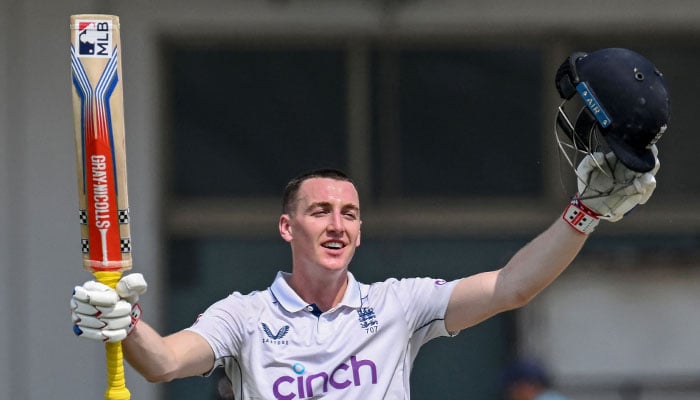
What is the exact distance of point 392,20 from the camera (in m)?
7.81

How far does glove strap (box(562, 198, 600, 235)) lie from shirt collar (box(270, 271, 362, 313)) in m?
0.75

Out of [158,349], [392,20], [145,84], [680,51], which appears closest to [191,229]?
[145,84]

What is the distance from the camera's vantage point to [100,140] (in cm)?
460

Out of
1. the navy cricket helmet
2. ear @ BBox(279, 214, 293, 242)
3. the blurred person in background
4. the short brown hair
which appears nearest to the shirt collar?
ear @ BBox(279, 214, 293, 242)

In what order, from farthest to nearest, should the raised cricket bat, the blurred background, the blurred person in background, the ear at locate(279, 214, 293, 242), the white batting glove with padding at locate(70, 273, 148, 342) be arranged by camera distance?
1. the blurred background
2. the blurred person in background
3. the ear at locate(279, 214, 293, 242)
4. the raised cricket bat
5. the white batting glove with padding at locate(70, 273, 148, 342)

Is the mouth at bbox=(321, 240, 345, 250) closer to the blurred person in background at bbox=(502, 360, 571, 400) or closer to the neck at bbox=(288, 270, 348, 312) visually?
→ the neck at bbox=(288, 270, 348, 312)

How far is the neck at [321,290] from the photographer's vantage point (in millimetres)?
4961

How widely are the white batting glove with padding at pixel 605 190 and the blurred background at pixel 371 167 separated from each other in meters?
3.19

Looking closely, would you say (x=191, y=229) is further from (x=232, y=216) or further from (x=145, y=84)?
(x=145, y=84)

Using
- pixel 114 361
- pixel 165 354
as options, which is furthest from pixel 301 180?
pixel 114 361

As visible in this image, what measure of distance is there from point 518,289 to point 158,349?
3.59 ft

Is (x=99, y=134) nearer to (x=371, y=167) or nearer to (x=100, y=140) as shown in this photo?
(x=100, y=140)

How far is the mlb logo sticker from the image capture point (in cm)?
460

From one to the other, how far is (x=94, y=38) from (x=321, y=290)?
107 centimetres
